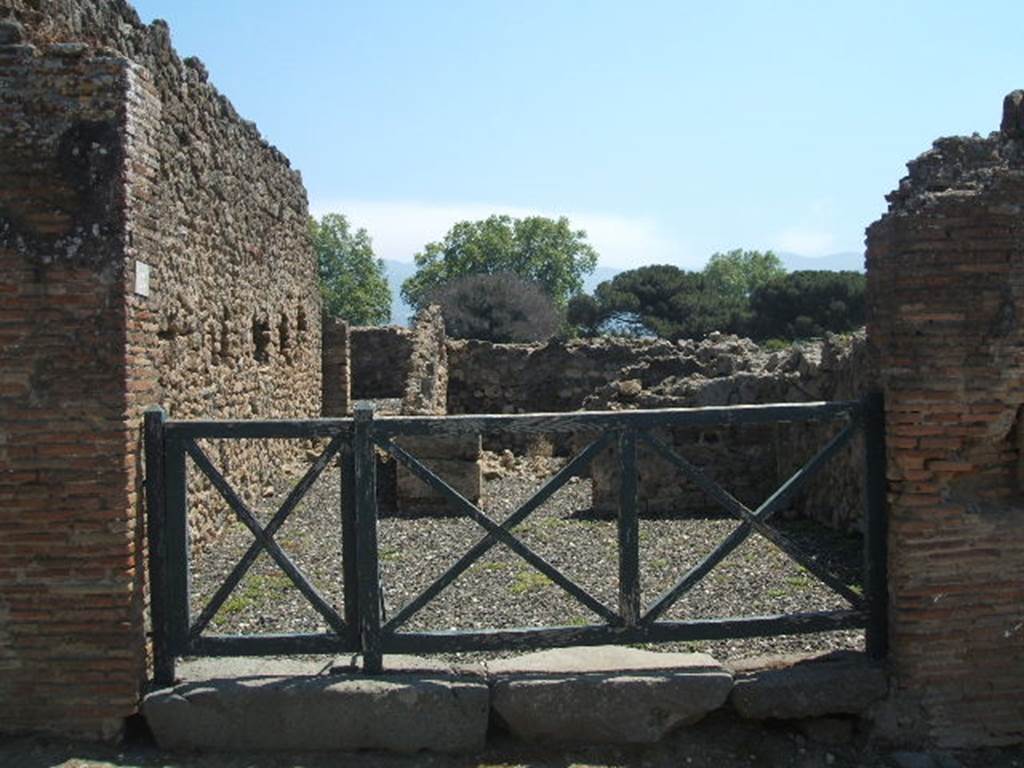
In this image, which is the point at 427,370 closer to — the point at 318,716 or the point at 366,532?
the point at 366,532

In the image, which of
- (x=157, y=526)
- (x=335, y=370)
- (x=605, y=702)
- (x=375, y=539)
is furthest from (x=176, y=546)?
(x=335, y=370)

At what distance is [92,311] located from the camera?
476 centimetres

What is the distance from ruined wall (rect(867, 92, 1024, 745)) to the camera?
195 inches

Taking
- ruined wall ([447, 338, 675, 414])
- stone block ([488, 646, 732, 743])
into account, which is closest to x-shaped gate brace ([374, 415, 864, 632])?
stone block ([488, 646, 732, 743])

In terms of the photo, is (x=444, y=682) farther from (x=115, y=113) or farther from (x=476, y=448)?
(x=476, y=448)

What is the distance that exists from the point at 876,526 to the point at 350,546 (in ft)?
8.73

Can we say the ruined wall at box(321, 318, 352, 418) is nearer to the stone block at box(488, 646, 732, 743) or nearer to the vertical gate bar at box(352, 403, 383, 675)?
the vertical gate bar at box(352, 403, 383, 675)

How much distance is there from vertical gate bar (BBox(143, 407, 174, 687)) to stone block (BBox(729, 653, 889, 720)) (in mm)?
2792

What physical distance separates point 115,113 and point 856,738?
469 cm

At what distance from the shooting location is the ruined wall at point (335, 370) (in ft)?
58.4

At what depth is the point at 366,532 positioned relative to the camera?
16.6 ft

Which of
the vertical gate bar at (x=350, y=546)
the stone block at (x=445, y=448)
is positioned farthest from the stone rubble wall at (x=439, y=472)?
the vertical gate bar at (x=350, y=546)

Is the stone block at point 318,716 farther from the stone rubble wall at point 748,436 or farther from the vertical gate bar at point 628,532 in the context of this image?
the stone rubble wall at point 748,436

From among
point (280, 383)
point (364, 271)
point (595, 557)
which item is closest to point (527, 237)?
point (364, 271)
